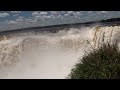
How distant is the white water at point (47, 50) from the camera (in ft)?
61.2

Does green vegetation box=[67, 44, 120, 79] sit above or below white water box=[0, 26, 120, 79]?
above

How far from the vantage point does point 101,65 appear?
809 centimetres

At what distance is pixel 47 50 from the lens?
74.9 ft

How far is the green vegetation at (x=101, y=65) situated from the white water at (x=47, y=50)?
27.6 feet

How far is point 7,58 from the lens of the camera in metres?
23.1

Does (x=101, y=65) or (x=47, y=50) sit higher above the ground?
(x=101, y=65)

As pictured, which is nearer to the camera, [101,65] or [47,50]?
[101,65]

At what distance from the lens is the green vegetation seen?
773 cm

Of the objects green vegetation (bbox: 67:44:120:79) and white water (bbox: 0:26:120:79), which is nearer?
green vegetation (bbox: 67:44:120:79)

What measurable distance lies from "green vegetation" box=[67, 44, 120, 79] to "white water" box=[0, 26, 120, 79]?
842 centimetres

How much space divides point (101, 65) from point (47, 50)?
14857 mm

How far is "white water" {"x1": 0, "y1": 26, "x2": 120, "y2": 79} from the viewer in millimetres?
18656

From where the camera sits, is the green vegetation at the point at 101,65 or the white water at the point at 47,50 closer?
the green vegetation at the point at 101,65
